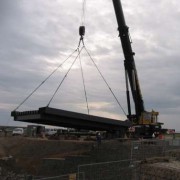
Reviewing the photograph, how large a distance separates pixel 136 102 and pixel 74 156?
942cm

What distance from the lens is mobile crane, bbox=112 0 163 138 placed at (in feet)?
123

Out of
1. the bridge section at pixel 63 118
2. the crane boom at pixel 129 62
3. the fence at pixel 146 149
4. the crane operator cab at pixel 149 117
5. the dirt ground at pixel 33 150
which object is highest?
the crane boom at pixel 129 62

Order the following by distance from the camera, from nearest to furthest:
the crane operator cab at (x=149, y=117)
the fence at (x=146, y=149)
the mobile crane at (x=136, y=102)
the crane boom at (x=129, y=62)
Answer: the fence at (x=146, y=149)
the crane boom at (x=129, y=62)
the mobile crane at (x=136, y=102)
the crane operator cab at (x=149, y=117)

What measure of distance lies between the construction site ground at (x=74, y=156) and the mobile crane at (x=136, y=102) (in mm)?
4842

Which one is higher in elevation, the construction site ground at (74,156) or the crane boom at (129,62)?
the crane boom at (129,62)

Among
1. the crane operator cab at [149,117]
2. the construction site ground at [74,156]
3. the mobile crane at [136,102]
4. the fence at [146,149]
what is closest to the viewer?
the construction site ground at [74,156]

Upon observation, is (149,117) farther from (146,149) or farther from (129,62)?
(146,149)

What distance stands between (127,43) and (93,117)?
10576 millimetres

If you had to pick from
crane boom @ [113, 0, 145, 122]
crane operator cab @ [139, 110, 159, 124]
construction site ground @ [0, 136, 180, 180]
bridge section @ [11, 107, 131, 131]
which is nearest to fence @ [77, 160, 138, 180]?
construction site ground @ [0, 136, 180, 180]

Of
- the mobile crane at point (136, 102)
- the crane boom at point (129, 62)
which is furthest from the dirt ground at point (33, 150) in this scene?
the crane boom at point (129, 62)

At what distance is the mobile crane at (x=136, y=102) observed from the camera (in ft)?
123

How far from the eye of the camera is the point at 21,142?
49062mm

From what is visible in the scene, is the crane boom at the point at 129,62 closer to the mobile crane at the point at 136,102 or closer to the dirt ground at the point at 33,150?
the mobile crane at the point at 136,102

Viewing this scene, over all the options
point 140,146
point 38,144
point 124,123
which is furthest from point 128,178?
point 38,144
